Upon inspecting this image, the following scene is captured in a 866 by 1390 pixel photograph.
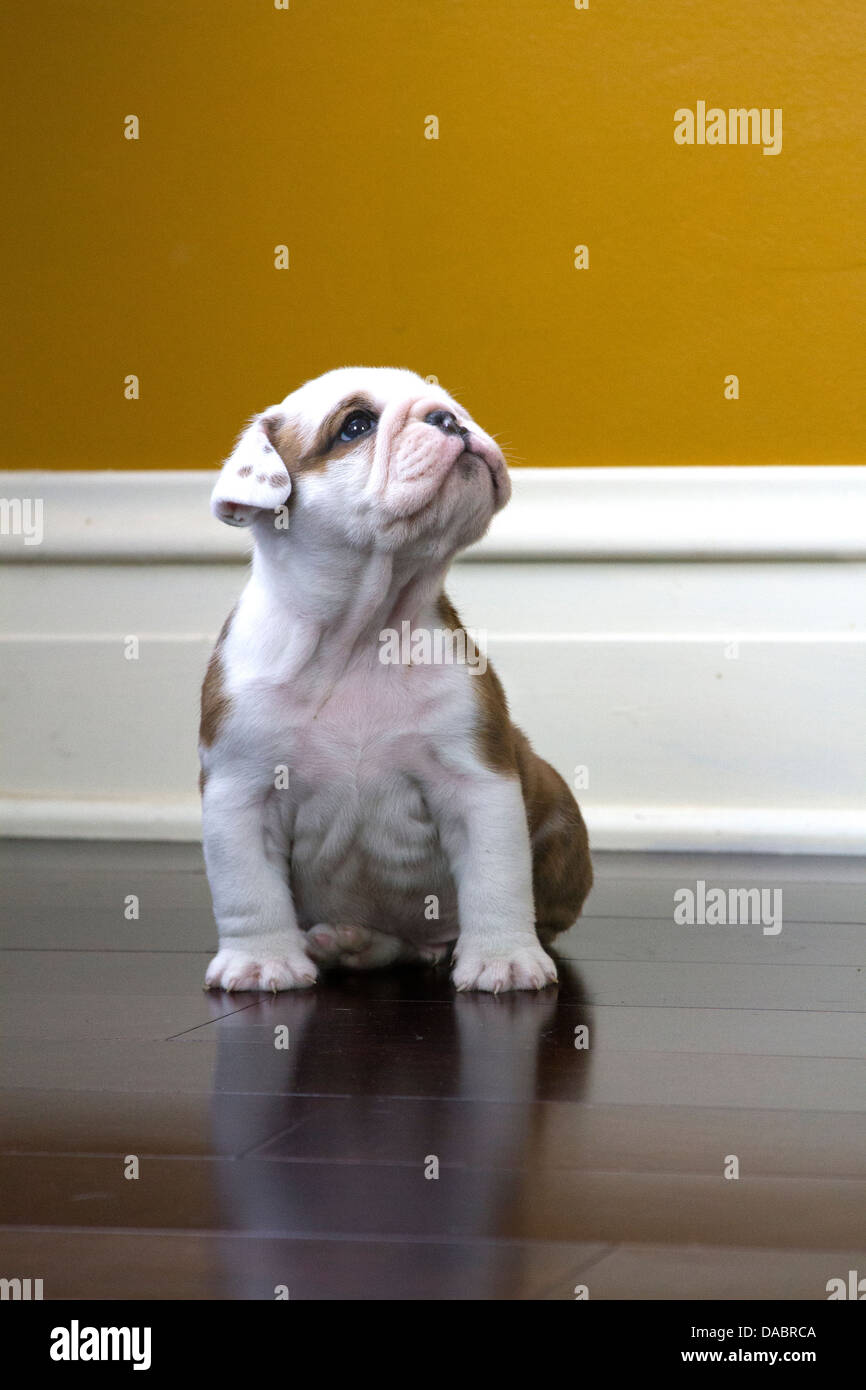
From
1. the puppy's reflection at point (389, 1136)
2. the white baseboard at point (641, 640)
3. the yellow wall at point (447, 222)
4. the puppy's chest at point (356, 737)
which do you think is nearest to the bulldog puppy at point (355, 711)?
the puppy's chest at point (356, 737)

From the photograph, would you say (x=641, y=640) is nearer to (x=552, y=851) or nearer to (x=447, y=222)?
(x=447, y=222)

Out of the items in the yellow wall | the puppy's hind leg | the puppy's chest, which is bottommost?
the puppy's hind leg

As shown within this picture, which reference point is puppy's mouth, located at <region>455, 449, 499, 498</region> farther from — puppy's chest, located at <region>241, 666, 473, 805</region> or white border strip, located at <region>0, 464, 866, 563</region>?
white border strip, located at <region>0, 464, 866, 563</region>

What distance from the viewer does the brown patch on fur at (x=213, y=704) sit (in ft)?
6.45

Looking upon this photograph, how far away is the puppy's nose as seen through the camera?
6.23 ft

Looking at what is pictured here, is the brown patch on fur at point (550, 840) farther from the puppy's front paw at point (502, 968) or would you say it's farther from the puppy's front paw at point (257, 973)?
the puppy's front paw at point (257, 973)

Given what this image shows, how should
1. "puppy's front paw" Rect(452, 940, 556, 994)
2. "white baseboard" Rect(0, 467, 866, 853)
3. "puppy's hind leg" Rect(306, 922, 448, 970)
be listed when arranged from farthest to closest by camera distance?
1. "white baseboard" Rect(0, 467, 866, 853)
2. "puppy's hind leg" Rect(306, 922, 448, 970)
3. "puppy's front paw" Rect(452, 940, 556, 994)

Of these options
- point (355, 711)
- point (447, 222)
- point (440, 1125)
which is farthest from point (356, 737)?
point (447, 222)

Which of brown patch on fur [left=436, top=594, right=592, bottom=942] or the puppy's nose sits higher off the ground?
the puppy's nose

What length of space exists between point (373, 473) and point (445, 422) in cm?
11

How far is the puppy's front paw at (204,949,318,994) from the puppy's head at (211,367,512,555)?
508mm

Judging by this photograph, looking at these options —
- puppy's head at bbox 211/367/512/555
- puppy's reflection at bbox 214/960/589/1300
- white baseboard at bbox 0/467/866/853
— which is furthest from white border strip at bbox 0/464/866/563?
puppy's reflection at bbox 214/960/589/1300
